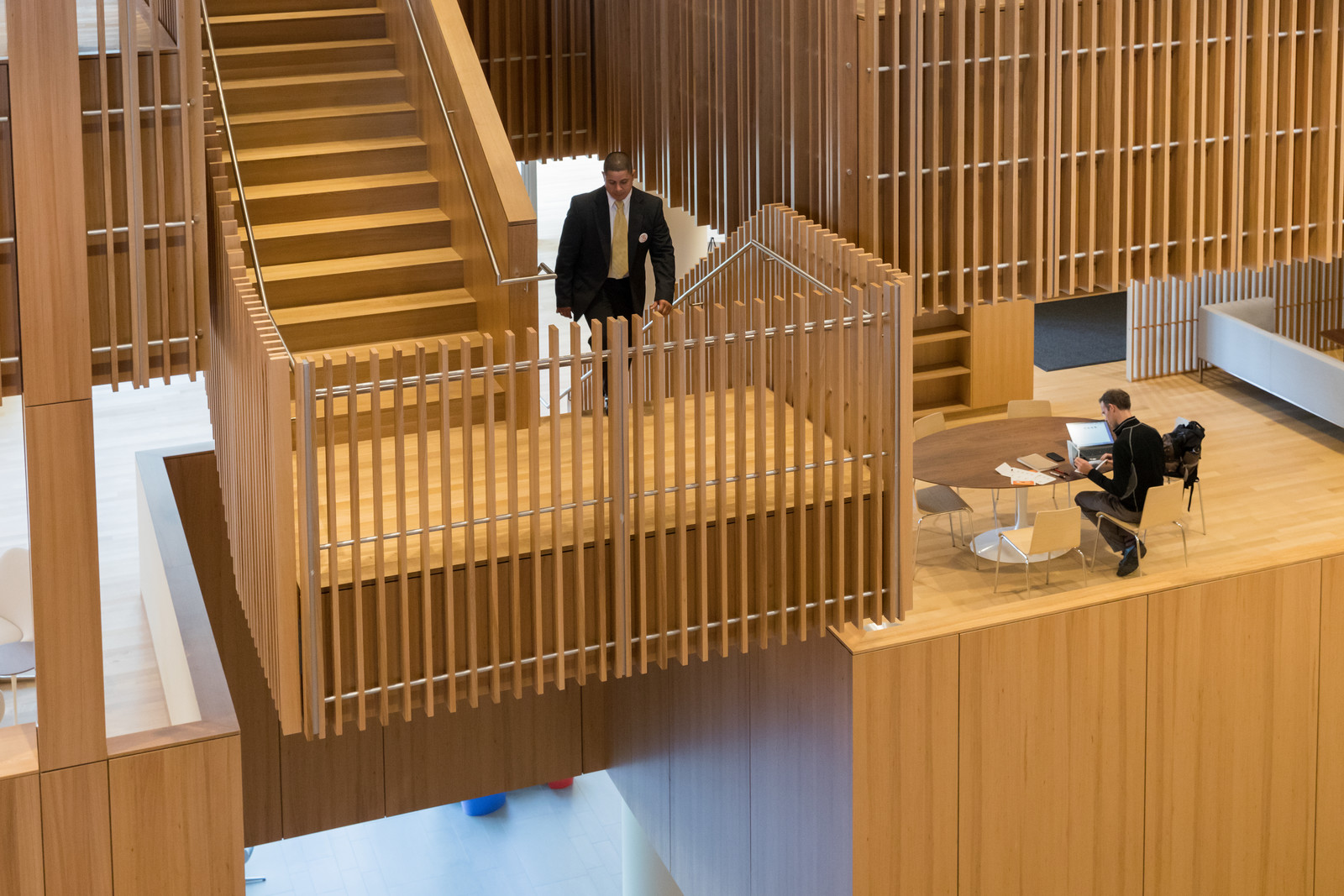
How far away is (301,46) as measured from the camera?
8875mm

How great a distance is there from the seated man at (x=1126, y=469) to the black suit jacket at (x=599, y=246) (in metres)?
2.69

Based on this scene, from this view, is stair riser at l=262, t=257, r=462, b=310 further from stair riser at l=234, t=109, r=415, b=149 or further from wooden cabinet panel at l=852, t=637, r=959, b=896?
wooden cabinet panel at l=852, t=637, r=959, b=896

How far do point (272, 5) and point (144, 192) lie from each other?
139 inches

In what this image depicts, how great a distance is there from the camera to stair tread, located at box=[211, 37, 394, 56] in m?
8.82

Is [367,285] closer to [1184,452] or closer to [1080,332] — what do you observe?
[1184,452]

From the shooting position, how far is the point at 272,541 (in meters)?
6.00

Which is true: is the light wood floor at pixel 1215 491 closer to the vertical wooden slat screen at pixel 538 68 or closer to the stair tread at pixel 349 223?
the stair tread at pixel 349 223

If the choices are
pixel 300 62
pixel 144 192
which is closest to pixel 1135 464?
pixel 300 62

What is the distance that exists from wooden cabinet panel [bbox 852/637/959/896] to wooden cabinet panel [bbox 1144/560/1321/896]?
126 cm

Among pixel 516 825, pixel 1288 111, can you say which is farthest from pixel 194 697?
pixel 516 825

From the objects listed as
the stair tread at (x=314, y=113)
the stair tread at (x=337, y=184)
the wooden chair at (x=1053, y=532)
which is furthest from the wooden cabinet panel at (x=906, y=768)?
the stair tread at (x=314, y=113)

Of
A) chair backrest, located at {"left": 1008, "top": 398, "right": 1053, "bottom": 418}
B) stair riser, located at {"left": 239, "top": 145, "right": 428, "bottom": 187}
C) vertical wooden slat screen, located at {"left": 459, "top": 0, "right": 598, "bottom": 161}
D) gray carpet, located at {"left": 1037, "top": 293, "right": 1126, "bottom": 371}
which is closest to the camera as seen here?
stair riser, located at {"left": 239, "top": 145, "right": 428, "bottom": 187}

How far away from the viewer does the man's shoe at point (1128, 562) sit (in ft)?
29.2

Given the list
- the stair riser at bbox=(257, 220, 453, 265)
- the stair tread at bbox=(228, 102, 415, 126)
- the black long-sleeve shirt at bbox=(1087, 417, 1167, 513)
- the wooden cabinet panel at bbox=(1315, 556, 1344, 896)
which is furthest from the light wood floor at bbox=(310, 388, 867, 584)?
the wooden cabinet panel at bbox=(1315, 556, 1344, 896)
